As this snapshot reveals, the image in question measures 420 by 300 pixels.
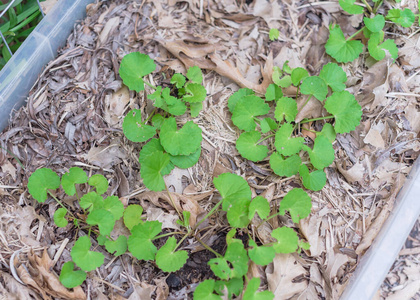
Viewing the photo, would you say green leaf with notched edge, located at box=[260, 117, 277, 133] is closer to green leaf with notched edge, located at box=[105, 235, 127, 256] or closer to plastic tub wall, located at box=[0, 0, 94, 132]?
green leaf with notched edge, located at box=[105, 235, 127, 256]

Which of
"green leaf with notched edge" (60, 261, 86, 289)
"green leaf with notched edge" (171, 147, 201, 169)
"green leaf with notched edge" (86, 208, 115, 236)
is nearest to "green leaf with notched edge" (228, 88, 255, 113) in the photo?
"green leaf with notched edge" (171, 147, 201, 169)

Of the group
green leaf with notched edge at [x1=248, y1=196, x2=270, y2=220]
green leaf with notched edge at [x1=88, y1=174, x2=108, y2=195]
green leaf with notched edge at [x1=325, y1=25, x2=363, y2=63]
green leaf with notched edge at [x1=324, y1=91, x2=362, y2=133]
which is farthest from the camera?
green leaf with notched edge at [x1=325, y1=25, x2=363, y2=63]

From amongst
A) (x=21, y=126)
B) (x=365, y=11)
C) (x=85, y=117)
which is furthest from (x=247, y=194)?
(x=365, y=11)

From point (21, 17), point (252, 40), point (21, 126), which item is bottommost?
point (252, 40)

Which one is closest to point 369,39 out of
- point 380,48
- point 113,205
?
point 380,48

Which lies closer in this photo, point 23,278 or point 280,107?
point 23,278

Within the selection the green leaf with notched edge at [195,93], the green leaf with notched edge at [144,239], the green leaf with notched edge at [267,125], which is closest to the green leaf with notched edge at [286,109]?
the green leaf with notched edge at [267,125]

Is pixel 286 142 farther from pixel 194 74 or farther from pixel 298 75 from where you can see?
pixel 194 74

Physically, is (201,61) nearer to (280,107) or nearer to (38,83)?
(280,107)

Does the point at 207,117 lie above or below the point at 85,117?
below
